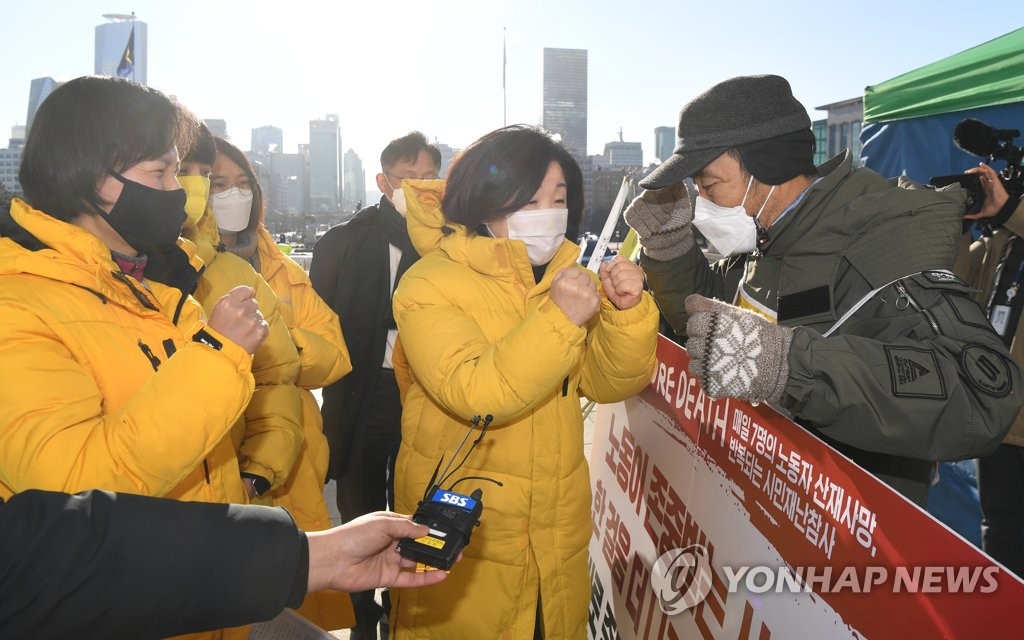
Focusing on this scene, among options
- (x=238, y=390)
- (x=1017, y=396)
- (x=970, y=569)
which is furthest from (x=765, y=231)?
(x=238, y=390)

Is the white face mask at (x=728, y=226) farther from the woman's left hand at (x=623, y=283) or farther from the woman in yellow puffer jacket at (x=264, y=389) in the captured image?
the woman in yellow puffer jacket at (x=264, y=389)

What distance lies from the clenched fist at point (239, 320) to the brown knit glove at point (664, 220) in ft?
5.06

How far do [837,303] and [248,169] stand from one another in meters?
2.57

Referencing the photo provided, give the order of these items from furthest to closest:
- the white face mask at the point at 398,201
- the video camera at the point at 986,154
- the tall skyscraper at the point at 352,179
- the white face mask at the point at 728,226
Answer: the tall skyscraper at the point at 352,179 < the white face mask at the point at 398,201 < the video camera at the point at 986,154 < the white face mask at the point at 728,226

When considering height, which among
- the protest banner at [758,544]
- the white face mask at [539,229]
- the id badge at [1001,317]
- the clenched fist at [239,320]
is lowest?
the protest banner at [758,544]

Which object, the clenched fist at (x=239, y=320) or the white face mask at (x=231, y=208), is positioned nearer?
the clenched fist at (x=239, y=320)

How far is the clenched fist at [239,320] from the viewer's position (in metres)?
1.49

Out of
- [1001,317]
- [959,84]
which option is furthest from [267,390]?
[959,84]

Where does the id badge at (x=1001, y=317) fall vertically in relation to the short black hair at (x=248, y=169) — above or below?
below

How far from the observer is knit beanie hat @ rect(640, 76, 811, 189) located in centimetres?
207

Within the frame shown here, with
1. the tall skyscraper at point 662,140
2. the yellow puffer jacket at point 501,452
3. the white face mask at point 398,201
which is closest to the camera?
the yellow puffer jacket at point 501,452

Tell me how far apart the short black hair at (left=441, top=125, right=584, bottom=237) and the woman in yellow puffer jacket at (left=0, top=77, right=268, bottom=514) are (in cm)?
78

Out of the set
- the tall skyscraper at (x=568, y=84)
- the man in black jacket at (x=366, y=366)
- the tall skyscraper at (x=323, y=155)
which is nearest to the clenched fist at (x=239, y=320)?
the man in black jacket at (x=366, y=366)

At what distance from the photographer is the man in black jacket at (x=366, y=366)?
3.20 meters
